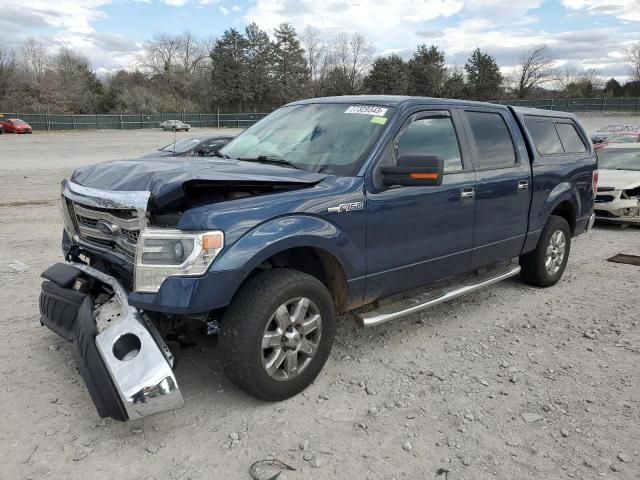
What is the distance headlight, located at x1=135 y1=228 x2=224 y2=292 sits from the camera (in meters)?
2.94

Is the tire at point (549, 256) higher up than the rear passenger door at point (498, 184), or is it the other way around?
the rear passenger door at point (498, 184)

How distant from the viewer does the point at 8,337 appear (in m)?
4.26

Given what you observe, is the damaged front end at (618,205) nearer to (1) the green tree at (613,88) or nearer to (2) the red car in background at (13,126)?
(2) the red car in background at (13,126)

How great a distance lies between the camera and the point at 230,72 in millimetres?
72750

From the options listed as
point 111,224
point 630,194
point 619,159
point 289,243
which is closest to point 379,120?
point 289,243

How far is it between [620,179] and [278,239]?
8749 millimetres

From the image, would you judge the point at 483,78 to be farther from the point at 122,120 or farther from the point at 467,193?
the point at 467,193

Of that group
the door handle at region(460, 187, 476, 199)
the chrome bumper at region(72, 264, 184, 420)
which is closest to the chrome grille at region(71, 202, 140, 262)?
the chrome bumper at region(72, 264, 184, 420)

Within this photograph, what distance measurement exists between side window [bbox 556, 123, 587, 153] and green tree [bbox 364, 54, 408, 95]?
7007 centimetres

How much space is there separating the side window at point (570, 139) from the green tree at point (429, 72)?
73.3 m

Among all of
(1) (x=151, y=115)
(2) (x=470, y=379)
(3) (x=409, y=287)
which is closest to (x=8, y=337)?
(3) (x=409, y=287)

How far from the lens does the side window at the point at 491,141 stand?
4.77 m

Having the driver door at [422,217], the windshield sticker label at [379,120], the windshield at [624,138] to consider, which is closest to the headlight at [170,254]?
the driver door at [422,217]

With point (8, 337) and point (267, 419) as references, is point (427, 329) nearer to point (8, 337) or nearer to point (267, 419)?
point (267, 419)
